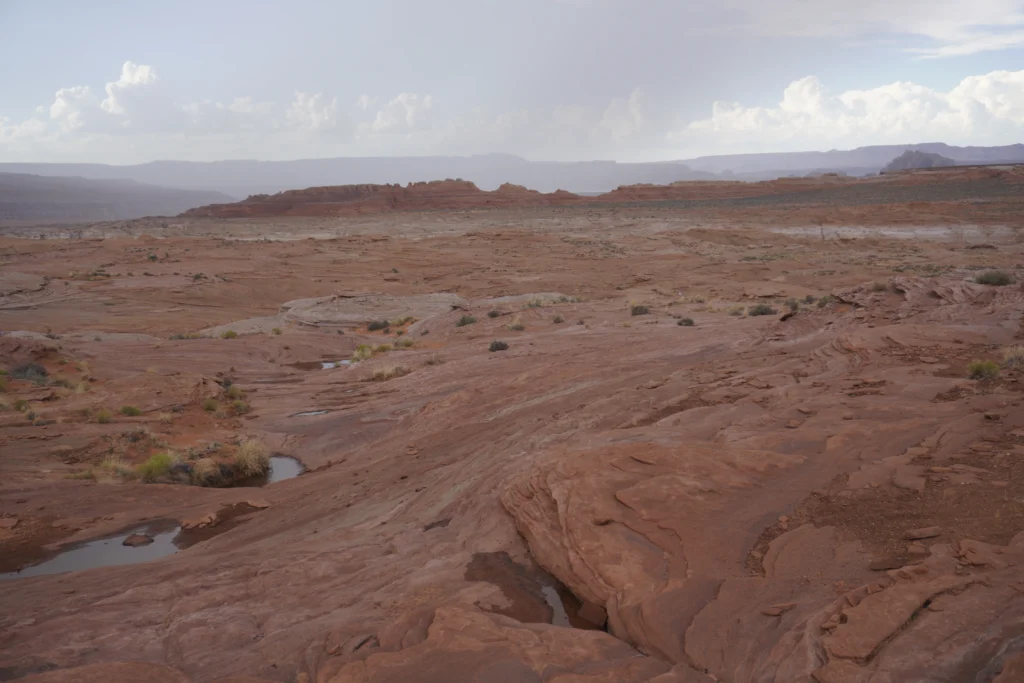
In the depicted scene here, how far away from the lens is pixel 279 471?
13.2 m

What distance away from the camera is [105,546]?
946cm

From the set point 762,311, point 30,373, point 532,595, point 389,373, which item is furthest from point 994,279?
point 30,373

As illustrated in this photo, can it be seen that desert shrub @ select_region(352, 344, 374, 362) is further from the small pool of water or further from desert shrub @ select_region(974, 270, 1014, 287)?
desert shrub @ select_region(974, 270, 1014, 287)

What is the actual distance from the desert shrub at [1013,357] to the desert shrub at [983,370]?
0.53 feet

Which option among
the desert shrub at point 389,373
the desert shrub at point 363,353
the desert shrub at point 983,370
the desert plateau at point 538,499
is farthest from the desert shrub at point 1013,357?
the desert shrub at point 363,353

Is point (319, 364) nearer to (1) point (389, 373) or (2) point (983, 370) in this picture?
(1) point (389, 373)

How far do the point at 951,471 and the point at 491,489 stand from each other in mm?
4632

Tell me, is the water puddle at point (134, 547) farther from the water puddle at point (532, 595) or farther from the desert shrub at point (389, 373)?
the desert shrub at point (389, 373)

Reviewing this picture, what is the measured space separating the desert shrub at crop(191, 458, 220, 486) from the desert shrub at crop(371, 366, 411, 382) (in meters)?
6.17

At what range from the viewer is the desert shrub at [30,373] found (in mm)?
16672

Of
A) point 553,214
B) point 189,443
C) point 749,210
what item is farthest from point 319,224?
point 189,443

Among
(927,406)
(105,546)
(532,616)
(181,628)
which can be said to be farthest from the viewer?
(105,546)

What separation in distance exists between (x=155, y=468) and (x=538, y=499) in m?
8.08

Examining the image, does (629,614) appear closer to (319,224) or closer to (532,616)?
(532,616)
